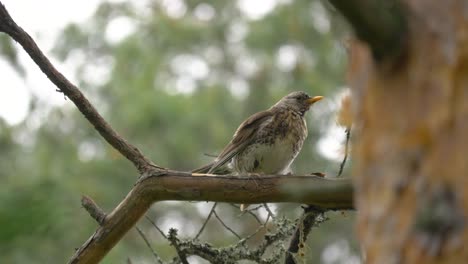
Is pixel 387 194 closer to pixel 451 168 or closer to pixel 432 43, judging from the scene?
pixel 451 168

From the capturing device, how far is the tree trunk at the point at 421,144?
1.72 m

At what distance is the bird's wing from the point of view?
5.58m

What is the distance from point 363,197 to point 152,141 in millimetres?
10591

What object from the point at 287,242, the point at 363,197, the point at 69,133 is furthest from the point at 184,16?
the point at 363,197

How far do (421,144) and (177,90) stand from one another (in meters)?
11.3

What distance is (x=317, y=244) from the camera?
37.9ft

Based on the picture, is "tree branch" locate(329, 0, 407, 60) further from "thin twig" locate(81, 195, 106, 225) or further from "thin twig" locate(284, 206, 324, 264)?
"thin twig" locate(81, 195, 106, 225)

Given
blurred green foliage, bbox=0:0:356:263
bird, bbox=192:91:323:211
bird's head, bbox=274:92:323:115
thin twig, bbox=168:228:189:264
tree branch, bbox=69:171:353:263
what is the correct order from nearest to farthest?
tree branch, bbox=69:171:353:263
thin twig, bbox=168:228:189:264
bird, bbox=192:91:323:211
bird's head, bbox=274:92:323:115
blurred green foliage, bbox=0:0:356:263

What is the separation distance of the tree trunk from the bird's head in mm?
4390

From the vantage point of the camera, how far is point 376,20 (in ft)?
5.87

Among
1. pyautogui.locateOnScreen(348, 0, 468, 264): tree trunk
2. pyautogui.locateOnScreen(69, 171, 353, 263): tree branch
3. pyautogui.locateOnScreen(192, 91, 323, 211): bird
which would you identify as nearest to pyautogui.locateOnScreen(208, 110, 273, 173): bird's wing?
pyautogui.locateOnScreen(192, 91, 323, 211): bird

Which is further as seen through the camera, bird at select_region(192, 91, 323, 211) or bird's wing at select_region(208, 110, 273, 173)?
bird at select_region(192, 91, 323, 211)

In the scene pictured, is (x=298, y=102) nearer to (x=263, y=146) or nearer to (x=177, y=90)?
(x=263, y=146)

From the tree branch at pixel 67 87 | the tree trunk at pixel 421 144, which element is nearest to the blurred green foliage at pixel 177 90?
the tree branch at pixel 67 87
